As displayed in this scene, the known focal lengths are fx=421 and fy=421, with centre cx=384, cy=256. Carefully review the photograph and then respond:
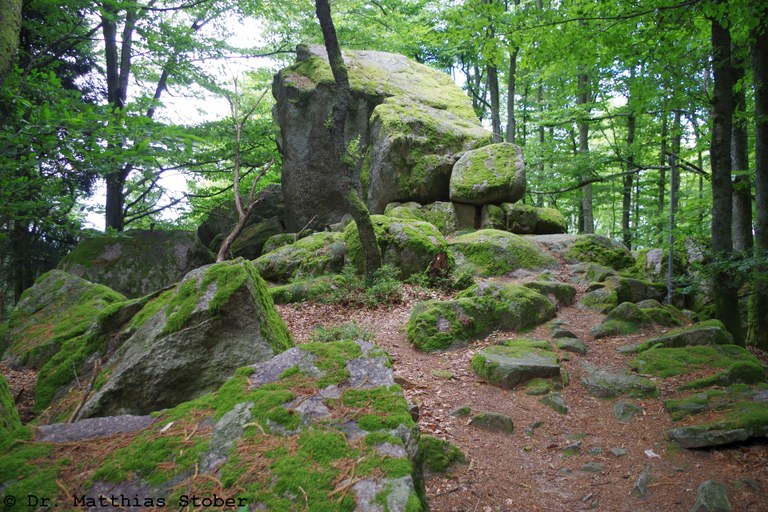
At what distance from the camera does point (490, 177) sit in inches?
483

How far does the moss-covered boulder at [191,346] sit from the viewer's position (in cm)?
378

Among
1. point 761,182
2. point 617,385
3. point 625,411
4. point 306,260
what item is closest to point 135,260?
point 306,260

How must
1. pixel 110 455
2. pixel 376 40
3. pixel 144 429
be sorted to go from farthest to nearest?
pixel 376 40 → pixel 144 429 → pixel 110 455

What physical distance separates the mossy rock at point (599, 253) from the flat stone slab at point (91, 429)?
10392mm

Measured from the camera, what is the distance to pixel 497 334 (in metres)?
6.74

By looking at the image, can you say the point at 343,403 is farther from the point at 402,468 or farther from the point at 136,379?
the point at 136,379

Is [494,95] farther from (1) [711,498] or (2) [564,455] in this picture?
(1) [711,498]

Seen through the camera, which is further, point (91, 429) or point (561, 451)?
point (561, 451)

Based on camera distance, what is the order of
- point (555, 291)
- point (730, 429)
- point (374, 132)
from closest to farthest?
point (730, 429)
point (555, 291)
point (374, 132)

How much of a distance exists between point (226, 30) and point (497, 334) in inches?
520

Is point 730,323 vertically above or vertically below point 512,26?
below

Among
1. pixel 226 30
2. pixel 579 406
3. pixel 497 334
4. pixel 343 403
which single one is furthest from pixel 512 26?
pixel 226 30

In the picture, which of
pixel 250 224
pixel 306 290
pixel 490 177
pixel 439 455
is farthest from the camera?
pixel 250 224

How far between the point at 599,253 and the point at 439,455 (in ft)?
30.0
